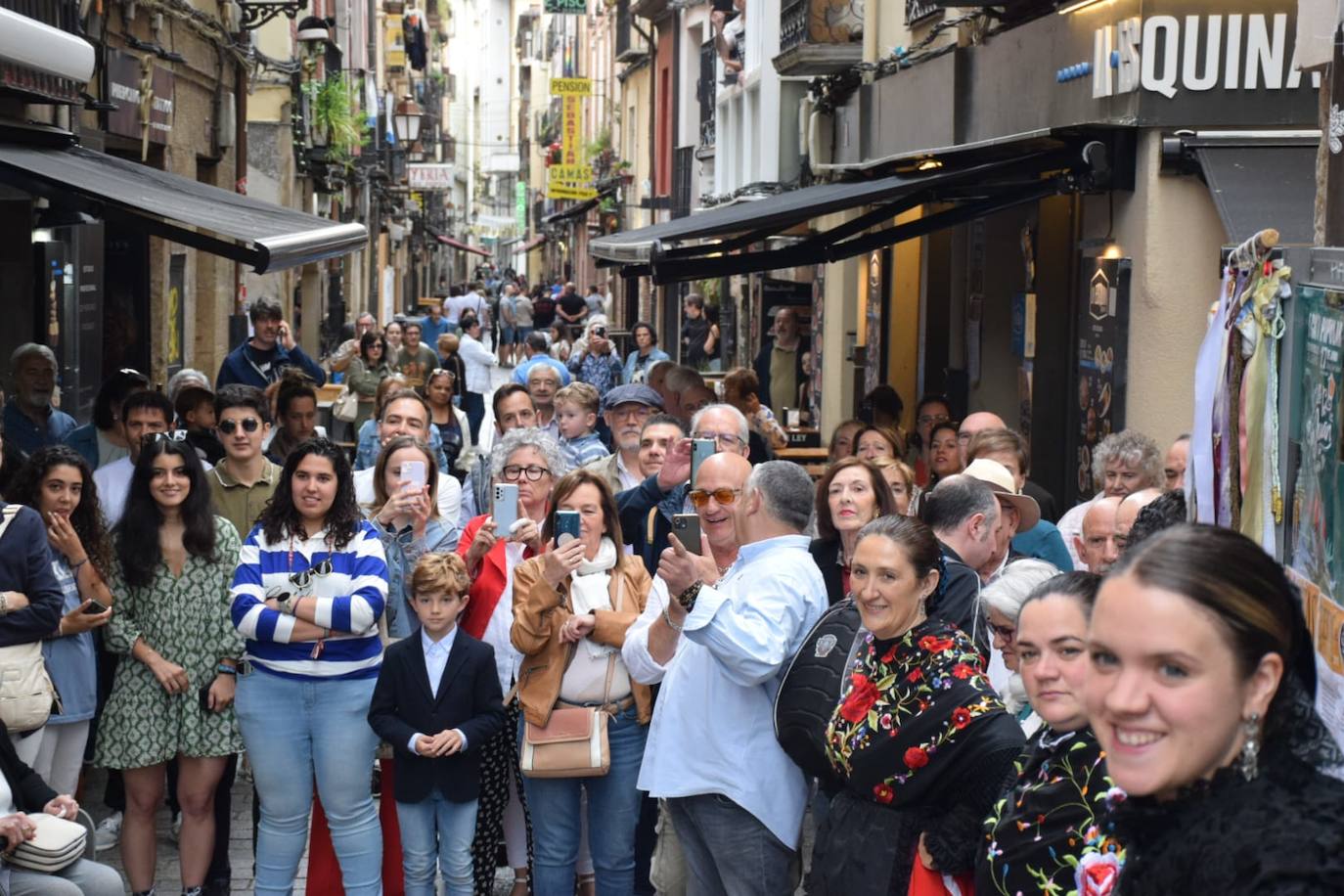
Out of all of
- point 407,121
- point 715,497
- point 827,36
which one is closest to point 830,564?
point 715,497

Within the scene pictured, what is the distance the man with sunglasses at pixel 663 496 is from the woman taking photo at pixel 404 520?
80cm

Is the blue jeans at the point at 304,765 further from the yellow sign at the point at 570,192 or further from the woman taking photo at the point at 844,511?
the yellow sign at the point at 570,192

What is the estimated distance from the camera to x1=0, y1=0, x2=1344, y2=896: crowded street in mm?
3637

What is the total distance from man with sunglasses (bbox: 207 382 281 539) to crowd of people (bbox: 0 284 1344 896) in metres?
0.02

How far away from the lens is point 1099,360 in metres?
10.1

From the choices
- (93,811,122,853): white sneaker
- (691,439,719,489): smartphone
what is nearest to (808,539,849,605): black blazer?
(691,439,719,489): smartphone

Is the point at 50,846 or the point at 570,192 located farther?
the point at 570,192

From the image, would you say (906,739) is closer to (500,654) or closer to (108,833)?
(500,654)

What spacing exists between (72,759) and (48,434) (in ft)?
10.8

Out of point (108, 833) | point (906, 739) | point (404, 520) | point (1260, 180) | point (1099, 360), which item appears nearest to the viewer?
point (906, 739)

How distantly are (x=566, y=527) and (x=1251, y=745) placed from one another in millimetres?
3967

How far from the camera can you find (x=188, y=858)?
698 cm

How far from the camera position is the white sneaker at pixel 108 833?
7.74 metres

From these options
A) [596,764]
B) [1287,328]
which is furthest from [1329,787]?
[596,764]
